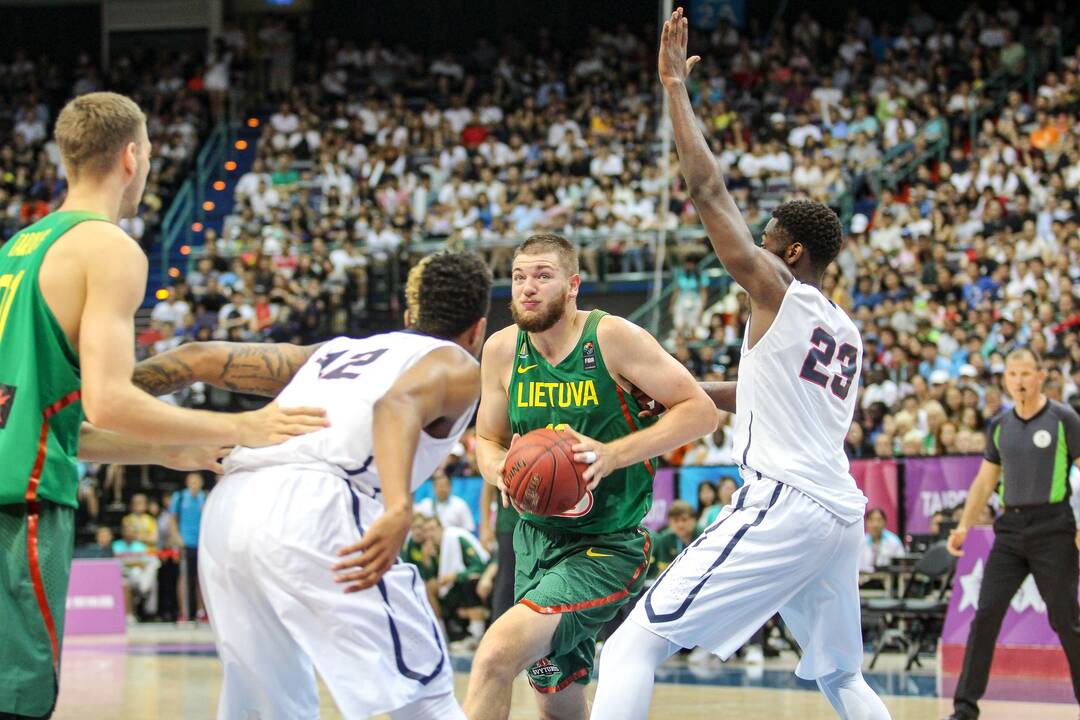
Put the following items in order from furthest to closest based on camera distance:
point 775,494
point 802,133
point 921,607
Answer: point 802,133, point 921,607, point 775,494

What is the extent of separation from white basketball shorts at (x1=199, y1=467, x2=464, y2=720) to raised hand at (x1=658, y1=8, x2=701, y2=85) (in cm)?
198

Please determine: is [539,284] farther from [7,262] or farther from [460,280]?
[7,262]

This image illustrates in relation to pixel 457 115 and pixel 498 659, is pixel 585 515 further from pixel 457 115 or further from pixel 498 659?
pixel 457 115

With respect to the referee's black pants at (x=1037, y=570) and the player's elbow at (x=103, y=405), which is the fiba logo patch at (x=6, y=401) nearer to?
the player's elbow at (x=103, y=405)

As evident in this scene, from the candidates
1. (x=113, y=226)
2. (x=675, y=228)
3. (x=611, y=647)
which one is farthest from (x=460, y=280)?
(x=675, y=228)

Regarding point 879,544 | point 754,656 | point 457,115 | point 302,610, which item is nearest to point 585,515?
point 302,610

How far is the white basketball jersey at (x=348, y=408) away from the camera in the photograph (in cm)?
A: 407

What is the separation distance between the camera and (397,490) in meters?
3.94

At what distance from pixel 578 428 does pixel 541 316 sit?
1.57 feet

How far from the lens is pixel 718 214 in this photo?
4918 millimetres

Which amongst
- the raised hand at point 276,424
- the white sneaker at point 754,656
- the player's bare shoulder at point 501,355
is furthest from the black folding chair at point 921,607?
the raised hand at point 276,424

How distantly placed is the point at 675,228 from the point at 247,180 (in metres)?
9.10

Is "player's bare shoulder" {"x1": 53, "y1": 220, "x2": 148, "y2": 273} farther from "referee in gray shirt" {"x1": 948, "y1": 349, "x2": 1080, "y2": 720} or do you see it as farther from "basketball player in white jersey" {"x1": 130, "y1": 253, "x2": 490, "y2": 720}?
"referee in gray shirt" {"x1": 948, "y1": 349, "x2": 1080, "y2": 720}

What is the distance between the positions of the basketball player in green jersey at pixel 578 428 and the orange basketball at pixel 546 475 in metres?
0.27
